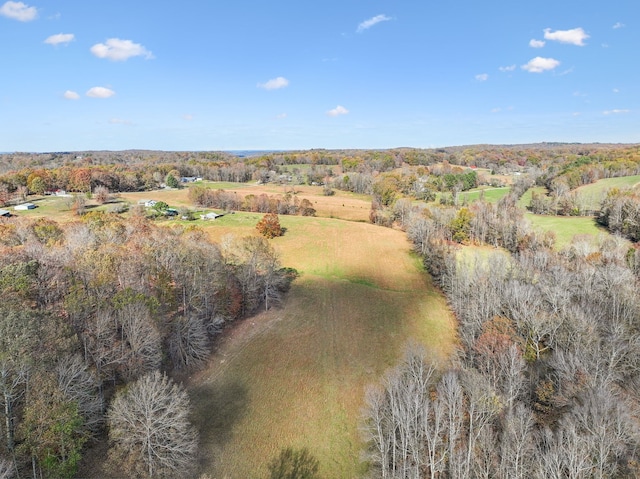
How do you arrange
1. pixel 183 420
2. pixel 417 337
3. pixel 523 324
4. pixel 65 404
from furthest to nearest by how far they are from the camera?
1. pixel 417 337
2. pixel 523 324
3. pixel 183 420
4. pixel 65 404

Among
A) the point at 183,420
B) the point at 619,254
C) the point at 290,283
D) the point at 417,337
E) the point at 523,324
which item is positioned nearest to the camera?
the point at 183,420

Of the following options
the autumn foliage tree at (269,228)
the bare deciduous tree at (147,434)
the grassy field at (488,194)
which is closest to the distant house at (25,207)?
the autumn foliage tree at (269,228)

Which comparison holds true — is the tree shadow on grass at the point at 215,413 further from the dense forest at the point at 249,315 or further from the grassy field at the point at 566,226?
the grassy field at the point at 566,226

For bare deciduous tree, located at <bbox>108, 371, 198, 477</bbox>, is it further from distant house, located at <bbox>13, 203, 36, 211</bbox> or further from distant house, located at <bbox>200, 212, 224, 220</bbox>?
distant house, located at <bbox>13, 203, 36, 211</bbox>

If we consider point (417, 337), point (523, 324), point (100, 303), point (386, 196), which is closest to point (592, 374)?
point (523, 324)

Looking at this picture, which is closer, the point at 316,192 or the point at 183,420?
the point at 183,420

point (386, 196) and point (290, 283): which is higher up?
point (386, 196)

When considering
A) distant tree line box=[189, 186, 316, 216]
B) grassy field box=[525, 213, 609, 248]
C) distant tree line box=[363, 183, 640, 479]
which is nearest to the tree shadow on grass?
distant tree line box=[363, 183, 640, 479]

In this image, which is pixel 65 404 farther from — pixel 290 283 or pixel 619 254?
pixel 619 254
